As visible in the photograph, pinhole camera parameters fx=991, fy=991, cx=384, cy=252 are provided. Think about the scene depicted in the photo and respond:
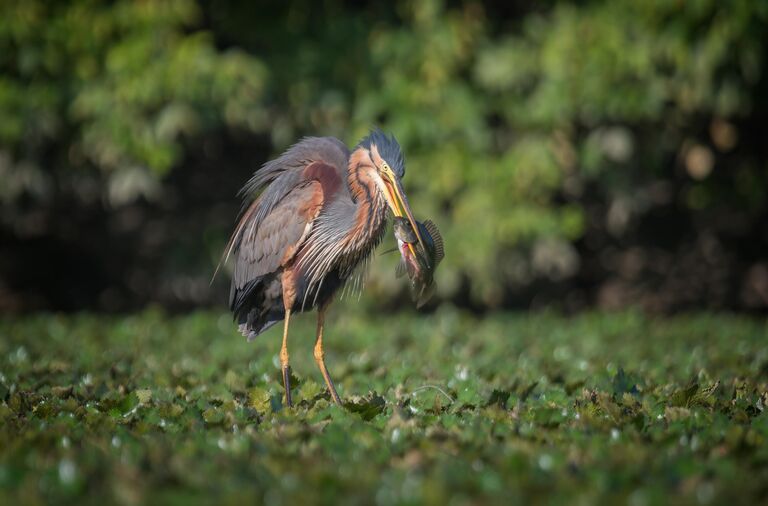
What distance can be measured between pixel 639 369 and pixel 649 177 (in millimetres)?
5830

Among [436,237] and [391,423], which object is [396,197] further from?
[391,423]

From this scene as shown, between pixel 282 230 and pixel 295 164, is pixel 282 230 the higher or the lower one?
the lower one

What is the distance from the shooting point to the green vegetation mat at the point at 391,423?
2984mm

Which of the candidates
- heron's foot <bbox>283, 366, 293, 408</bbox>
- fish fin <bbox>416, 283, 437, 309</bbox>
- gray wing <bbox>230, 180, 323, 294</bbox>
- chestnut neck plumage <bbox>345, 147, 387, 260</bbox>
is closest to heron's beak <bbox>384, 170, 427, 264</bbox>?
chestnut neck plumage <bbox>345, 147, 387, 260</bbox>

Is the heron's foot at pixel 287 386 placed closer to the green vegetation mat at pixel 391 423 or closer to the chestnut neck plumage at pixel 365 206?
the green vegetation mat at pixel 391 423

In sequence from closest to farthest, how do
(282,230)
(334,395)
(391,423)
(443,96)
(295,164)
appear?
(391,423) < (334,395) < (282,230) < (295,164) < (443,96)

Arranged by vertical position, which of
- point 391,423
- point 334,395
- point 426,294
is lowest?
point 334,395

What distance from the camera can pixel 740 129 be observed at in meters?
11.7

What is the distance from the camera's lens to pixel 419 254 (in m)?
5.02

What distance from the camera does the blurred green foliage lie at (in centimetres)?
1038

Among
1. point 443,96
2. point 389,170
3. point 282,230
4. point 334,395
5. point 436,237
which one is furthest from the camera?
point 443,96

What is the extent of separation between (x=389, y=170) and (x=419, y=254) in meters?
0.47

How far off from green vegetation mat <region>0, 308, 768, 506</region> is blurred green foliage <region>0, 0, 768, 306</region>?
3256mm

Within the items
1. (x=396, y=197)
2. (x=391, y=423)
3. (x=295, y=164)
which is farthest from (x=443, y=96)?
(x=391, y=423)
